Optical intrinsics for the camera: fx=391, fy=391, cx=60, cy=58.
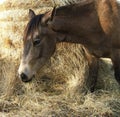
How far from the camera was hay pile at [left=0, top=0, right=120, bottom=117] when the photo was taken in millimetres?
5520

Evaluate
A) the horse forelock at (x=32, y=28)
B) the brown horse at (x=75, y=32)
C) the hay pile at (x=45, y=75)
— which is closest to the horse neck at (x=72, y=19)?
the brown horse at (x=75, y=32)

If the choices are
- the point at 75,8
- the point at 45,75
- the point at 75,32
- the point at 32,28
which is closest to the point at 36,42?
the point at 32,28

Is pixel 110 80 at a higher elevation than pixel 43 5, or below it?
below

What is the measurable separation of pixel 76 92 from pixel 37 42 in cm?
121

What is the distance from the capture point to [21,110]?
16.8 feet

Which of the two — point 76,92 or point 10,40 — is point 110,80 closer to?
point 76,92

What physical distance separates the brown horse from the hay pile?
484 millimetres

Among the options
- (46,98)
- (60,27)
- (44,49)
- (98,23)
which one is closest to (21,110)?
(46,98)

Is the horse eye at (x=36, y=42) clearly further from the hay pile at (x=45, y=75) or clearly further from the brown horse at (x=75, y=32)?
the hay pile at (x=45, y=75)

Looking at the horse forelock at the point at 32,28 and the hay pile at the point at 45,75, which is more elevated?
the horse forelock at the point at 32,28

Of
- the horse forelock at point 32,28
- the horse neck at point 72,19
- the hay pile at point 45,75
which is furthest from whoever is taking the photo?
the hay pile at point 45,75

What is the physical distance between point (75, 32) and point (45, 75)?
1035mm

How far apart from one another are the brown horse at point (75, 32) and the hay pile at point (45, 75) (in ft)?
1.59

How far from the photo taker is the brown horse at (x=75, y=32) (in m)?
4.90
